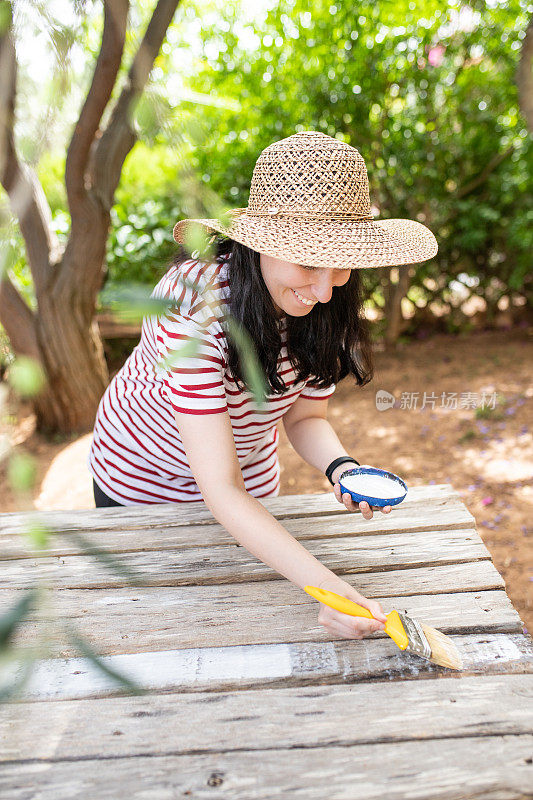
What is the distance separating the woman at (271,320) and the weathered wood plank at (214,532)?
0.12 meters

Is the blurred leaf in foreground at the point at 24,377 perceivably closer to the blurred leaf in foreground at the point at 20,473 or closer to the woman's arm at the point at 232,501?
the blurred leaf in foreground at the point at 20,473

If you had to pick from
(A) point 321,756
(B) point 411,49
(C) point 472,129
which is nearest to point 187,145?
(A) point 321,756

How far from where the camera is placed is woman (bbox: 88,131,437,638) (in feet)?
4.11

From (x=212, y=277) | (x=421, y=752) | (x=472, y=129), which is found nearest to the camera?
(x=421, y=752)

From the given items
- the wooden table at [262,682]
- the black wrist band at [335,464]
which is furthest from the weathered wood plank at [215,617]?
the black wrist band at [335,464]

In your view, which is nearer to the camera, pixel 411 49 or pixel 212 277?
pixel 212 277

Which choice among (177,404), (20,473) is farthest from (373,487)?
(20,473)

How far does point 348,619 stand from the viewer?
1.16 meters

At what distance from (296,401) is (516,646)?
32.4 inches

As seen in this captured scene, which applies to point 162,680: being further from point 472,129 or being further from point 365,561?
point 472,129

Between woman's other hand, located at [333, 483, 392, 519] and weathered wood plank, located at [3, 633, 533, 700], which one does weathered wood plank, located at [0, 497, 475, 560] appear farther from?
weathered wood plank, located at [3, 633, 533, 700]

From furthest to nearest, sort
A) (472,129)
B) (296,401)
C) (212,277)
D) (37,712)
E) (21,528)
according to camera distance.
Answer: (472,129), (296,401), (21,528), (212,277), (37,712)

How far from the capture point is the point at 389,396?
501cm

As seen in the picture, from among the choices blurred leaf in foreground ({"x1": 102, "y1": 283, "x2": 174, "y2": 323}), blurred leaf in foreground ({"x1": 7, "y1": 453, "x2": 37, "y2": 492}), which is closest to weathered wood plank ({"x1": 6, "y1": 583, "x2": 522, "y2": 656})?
blurred leaf in foreground ({"x1": 7, "y1": 453, "x2": 37, "y2": 492})
